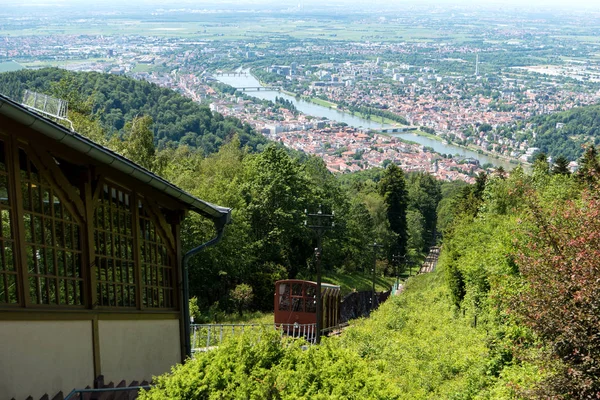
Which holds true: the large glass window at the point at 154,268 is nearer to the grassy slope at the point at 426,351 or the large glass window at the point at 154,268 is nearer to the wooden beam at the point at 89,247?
the wooden beam at the point at 89,247

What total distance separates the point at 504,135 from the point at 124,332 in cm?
17410

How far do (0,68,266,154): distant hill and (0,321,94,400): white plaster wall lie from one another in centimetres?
5651

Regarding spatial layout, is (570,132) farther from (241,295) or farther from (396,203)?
(241,295)

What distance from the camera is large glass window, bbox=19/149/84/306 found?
7.07m

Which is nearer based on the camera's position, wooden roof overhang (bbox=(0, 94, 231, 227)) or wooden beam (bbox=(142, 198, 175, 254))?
wooden roof overhang (bbox=(0, 94, 231, 227))

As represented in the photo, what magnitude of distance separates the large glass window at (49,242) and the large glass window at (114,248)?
14.0 inches

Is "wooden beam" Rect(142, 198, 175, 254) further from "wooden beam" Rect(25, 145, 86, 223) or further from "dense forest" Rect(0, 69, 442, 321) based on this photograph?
"dense forest" Rect(0, 69, 442, 321)

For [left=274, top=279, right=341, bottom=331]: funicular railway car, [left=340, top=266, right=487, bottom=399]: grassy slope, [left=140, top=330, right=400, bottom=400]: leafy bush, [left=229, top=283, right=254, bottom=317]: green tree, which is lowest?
[left=229, top=283, right=254, bottom=317]: green tree

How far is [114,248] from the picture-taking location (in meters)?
8.42

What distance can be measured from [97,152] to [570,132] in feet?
470

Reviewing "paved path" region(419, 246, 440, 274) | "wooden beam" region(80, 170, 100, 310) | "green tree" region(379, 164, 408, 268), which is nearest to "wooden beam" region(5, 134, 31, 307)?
"wooden beam" region(80, 170, 100, 310)

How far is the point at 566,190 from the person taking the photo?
80.1ft

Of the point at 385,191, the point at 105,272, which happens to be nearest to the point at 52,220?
the point at 105,272

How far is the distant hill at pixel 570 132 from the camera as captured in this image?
406 feet
